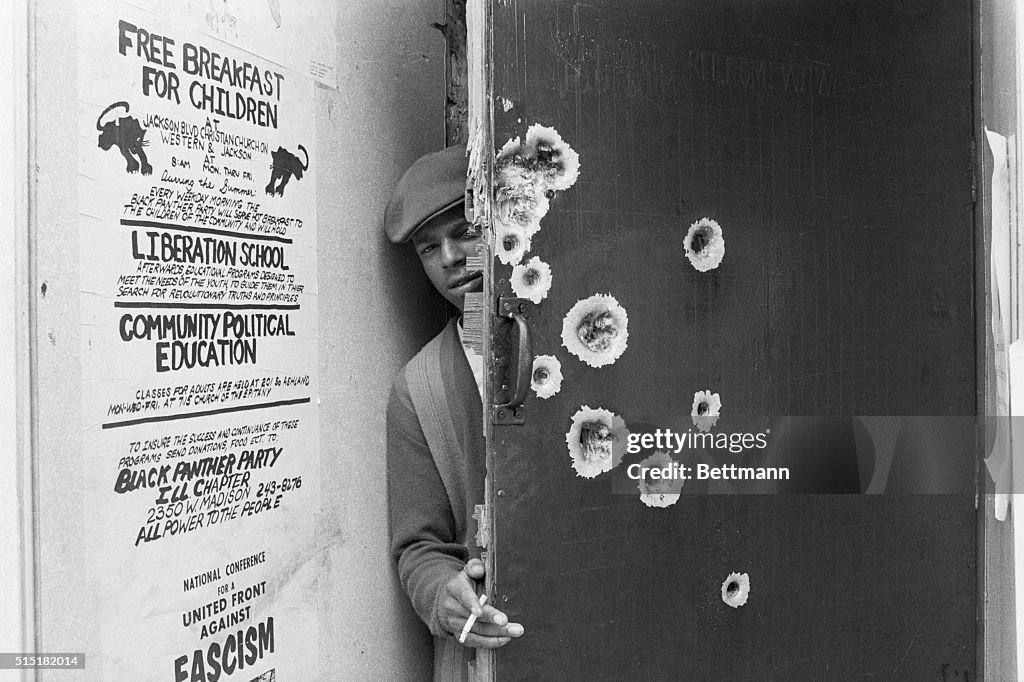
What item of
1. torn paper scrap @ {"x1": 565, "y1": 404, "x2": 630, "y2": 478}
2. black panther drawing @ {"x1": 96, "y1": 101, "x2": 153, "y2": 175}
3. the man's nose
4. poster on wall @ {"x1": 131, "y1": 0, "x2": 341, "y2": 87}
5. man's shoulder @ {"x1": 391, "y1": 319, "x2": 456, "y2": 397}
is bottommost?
torn paper scrap @ {"x1": 565, "y1": 404, "x2": 630, "y2": 478}

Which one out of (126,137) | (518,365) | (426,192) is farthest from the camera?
(426,192)

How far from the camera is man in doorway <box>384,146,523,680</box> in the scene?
47.1 inches

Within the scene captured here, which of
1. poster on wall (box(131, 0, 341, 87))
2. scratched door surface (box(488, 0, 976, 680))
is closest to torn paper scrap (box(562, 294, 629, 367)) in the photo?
scratched door surface (box(488, 0, 976, 680))

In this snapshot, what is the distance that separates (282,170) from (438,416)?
411 mm

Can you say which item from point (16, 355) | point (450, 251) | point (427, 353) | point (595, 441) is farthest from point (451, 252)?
point (16, 355)

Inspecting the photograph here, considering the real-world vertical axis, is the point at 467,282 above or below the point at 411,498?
above

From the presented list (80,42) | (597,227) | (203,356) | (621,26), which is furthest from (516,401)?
(80,42)

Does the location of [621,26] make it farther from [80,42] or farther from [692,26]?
[80,42]

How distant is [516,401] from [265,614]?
16.4 inches

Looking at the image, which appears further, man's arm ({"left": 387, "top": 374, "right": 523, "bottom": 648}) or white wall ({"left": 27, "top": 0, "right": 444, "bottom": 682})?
man's arm ({"left": 387, "top": 374, "right": 523, "bottom": 648})

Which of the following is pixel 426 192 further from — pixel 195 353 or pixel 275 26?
pixel 195 353

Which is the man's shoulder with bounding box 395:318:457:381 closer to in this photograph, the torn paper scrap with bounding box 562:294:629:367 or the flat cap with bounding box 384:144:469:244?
the flat cap with bounding box 384:144:469:244

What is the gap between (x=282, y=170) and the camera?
1061mm

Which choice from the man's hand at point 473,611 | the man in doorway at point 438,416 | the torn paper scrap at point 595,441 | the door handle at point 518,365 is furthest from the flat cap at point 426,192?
the man's hand at point 473,611
